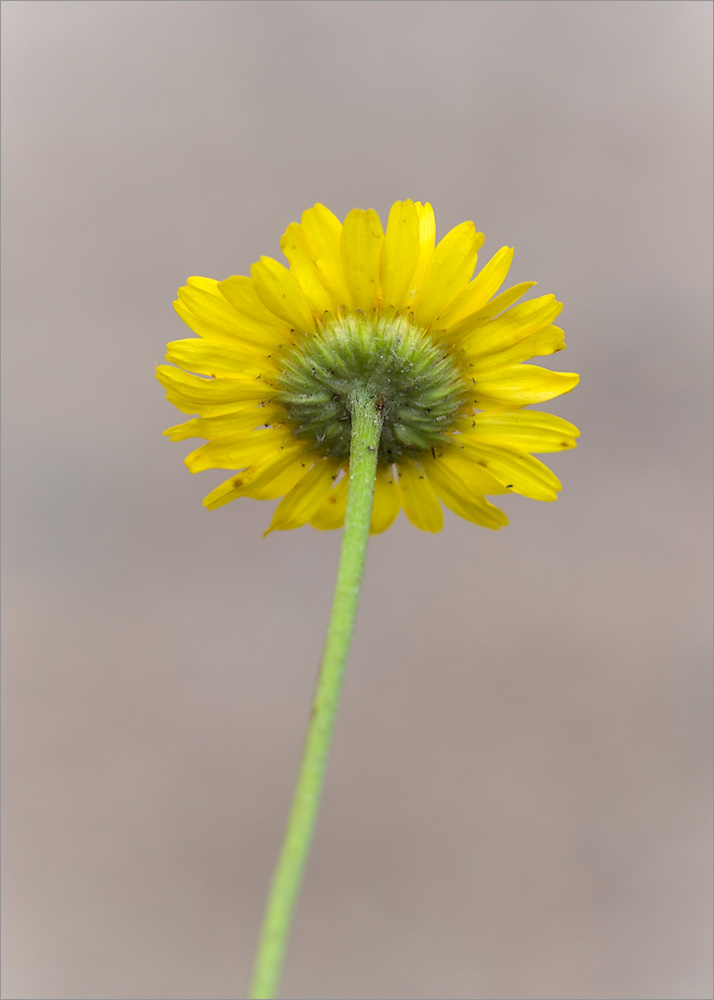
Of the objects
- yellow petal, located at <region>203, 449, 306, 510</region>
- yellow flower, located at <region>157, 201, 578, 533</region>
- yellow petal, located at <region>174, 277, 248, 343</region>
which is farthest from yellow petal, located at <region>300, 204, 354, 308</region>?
yellow petal, located at <region>203, 449, 306, 510</region>

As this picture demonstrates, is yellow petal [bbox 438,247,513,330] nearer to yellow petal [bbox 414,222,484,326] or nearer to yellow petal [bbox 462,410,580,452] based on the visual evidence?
yellow petal [bbox 414,222,484,326]

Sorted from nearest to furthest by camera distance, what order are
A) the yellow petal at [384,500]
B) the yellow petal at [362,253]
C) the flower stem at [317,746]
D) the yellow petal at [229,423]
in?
the flower stem at [317,746] < the yellow petal at [362,253] < the yellow petal at [229,423] < the yellow petal at [384,500]

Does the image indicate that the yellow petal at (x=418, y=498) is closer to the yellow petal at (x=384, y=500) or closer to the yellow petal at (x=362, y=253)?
the yellow petal at (x=384, y=500)

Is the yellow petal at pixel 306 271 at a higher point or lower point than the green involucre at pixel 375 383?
higher

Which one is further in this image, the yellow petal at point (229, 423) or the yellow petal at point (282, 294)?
the yellow petal at point (229, 423)

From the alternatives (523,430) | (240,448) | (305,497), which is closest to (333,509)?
(305,497)

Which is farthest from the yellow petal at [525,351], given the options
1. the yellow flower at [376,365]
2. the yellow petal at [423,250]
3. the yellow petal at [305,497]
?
the yellow petal at [305,497]

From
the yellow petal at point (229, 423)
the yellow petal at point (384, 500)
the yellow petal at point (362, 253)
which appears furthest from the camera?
the yellow petal at point (384, 500)

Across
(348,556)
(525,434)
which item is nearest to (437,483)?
(525,434)
